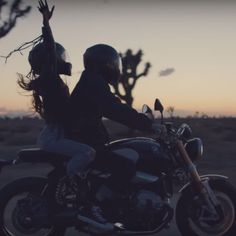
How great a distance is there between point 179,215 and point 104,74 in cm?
161

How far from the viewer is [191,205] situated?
6.91 metres

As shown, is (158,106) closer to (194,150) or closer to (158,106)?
(158,106)

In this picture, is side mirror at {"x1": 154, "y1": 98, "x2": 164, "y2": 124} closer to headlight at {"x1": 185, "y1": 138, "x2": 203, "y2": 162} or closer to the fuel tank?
the fuel tank

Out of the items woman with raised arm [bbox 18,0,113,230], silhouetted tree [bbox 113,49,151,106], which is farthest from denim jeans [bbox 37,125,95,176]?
silhouetted tree [bbox 113,49,151,106]

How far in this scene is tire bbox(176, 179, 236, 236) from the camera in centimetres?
691

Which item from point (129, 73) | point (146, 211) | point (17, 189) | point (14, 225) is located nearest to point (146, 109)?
point (146, 211)

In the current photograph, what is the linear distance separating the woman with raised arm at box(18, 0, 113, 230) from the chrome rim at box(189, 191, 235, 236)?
0.93 metres

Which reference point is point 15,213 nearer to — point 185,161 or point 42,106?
point 42,106

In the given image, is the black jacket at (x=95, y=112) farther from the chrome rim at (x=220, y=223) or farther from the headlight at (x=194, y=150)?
the chrome rim at (x=220, y=223)

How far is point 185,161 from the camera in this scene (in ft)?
22.0

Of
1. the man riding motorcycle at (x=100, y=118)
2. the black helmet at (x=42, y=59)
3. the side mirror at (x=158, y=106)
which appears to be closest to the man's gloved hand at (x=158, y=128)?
the man riding motorcycle at (x=100, y=118)

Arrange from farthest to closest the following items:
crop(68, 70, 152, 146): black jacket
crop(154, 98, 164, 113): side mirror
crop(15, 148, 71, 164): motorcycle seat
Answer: crop(15, 148, 71, 164): motorcycle seat → crop(154, 98, 164, 113): side mirror → crop(68, 70, 152, 146): black jacket

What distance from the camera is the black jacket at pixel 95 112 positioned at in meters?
6.50

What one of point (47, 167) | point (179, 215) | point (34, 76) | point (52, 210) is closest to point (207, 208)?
point (179, 215)
